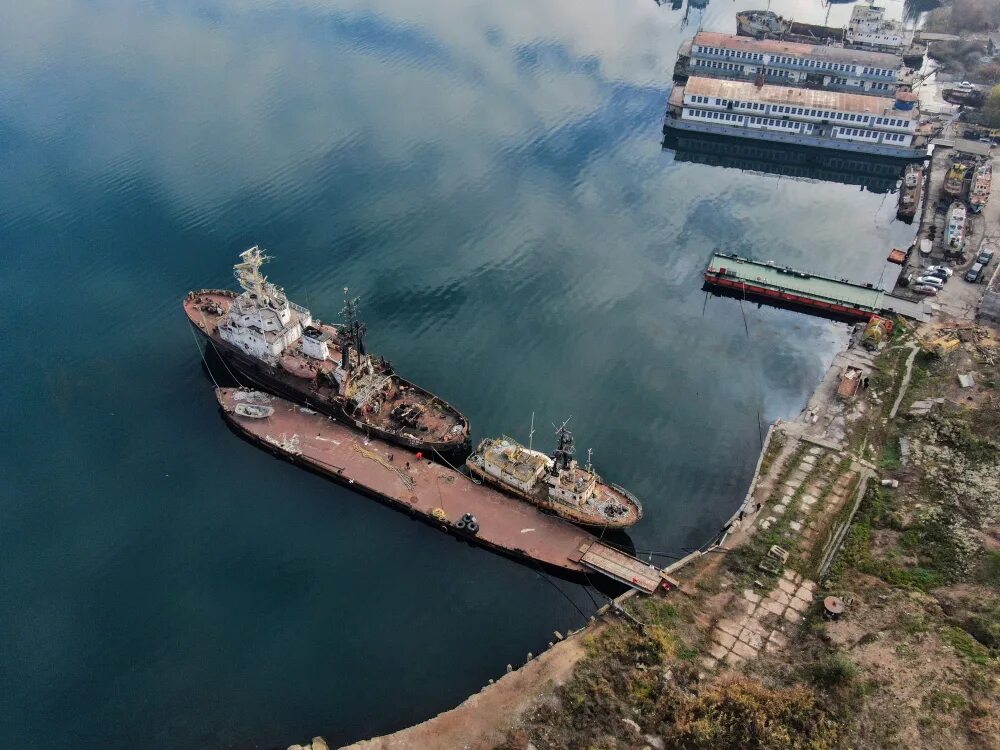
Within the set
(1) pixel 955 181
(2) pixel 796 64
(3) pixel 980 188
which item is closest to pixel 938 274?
(3) pixel 980 188

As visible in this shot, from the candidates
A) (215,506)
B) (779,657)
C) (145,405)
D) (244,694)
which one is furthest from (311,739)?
(145,405)

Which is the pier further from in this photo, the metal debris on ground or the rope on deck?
the rope on deck

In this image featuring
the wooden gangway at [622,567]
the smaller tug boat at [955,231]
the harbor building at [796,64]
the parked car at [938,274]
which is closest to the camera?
the wooden gangway at [622,567]

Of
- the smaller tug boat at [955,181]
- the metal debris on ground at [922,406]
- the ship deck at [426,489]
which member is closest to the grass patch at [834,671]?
the ship deck at [426,489]

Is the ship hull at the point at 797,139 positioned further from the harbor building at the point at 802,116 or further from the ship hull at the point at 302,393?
the ship hull at the point at 302,393

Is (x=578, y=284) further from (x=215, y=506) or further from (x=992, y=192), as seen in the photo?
(x=992, y=192)

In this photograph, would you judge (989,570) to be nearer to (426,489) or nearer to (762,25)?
(426,489)

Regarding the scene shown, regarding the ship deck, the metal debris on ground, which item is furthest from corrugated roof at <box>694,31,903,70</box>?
the ship deck
